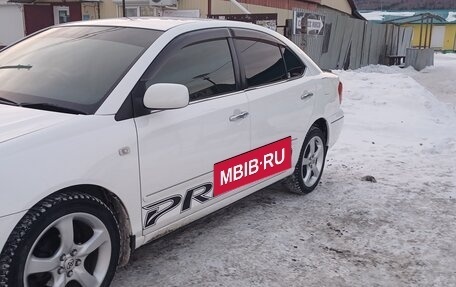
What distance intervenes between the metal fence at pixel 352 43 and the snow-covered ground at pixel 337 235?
32.9 ft

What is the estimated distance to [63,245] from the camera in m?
2.63

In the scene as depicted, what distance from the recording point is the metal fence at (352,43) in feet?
57.6

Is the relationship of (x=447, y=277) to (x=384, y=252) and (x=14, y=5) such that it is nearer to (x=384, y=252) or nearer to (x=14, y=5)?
(x=384, y=252)

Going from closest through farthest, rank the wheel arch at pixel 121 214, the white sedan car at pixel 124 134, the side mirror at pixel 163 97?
the white sedan car at pixel 124 134, the wheel arch at pixel 121 214, the side mirror at pixel 163 97

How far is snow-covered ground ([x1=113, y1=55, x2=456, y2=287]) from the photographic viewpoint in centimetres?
340

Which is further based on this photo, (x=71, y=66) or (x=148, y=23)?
(x=148, y=23)

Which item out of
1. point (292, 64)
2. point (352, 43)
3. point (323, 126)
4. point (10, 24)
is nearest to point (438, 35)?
point (352, 43)

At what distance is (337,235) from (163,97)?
1.97m

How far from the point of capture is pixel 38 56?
350cm

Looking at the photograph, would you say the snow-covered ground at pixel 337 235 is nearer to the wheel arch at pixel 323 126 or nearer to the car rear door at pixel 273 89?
the wheel arch at pixel 323 126

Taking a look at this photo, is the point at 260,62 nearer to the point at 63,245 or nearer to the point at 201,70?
the point at 201,70

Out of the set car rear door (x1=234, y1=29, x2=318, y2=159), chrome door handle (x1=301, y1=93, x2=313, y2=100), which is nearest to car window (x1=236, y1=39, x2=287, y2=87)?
car rear door (x1=234, y1=29, x2=318, y2=159)

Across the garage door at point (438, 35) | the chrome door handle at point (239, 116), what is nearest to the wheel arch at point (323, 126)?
the chrome door handle at point (239, 116)

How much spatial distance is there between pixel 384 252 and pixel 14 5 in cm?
1760
